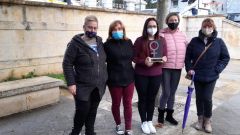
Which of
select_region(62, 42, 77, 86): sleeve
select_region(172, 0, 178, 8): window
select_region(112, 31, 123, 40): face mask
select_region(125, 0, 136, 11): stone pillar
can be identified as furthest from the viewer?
select_region(172, 0, 178, 8): window

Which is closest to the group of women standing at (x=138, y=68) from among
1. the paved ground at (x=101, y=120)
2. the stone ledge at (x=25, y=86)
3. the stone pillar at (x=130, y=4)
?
the paved ground at (x=101, y=120)

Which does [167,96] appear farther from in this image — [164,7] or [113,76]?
[164,7]

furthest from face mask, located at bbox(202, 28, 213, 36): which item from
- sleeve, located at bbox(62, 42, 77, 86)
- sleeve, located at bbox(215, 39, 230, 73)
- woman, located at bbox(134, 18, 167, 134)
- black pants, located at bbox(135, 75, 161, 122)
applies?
sleeve, located at bbox(62, 42, 77, 86)

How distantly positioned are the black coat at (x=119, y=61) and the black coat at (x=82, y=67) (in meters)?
0.25

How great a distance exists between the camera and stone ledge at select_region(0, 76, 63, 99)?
5.21 m

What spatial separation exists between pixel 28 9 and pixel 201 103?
5.09m

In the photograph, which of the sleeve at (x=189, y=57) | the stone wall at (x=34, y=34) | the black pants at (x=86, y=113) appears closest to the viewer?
the black pants at (x=86, y=113)

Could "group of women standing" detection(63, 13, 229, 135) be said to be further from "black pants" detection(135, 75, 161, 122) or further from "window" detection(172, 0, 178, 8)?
"window" detection(172, 0, 178, 8)

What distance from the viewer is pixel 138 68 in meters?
4.40

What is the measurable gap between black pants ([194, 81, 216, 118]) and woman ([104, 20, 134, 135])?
119 centimetres

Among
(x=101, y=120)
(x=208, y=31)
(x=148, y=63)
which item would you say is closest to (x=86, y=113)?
(x=148, y=63)

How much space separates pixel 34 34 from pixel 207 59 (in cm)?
496

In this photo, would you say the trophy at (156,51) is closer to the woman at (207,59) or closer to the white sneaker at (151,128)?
the woman at (207,59)

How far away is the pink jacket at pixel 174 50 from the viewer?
15.1 ft
